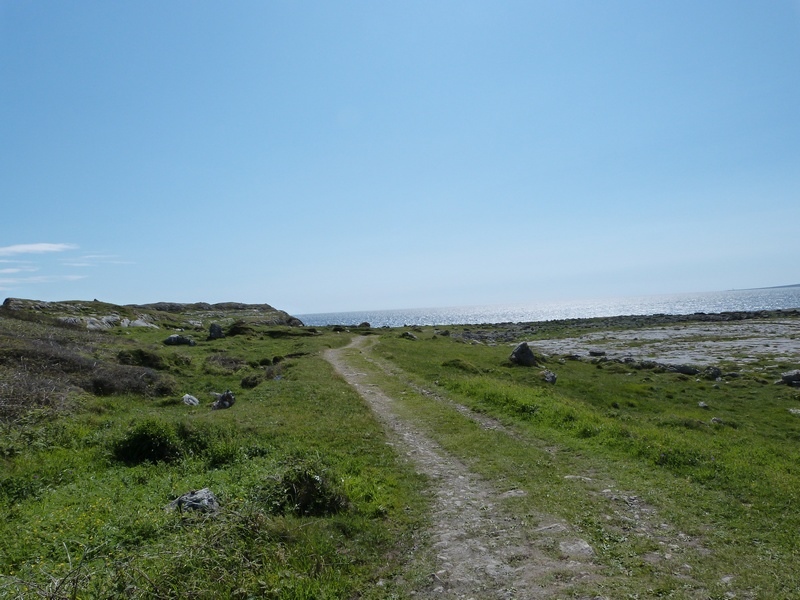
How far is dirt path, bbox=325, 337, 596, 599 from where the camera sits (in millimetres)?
7590

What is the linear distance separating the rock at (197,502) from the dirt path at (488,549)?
4.71 metres

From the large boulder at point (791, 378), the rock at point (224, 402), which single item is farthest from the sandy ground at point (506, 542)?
the large boulder at point (791, 378)

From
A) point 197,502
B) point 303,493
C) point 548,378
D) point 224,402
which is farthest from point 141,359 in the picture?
point 548,378

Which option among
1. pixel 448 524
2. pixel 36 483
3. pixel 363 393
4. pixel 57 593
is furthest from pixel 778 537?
pixel 363 393

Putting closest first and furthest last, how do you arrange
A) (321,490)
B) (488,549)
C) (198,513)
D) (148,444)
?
(488,549)
(198,513)
(321,490)
(148,444)

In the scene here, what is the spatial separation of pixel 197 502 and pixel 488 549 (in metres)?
6.23

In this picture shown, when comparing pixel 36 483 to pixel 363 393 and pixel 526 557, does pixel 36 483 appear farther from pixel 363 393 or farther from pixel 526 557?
pixel 363 393

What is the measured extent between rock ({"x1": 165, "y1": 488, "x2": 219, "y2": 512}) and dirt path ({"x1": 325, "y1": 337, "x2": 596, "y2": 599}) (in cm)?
471

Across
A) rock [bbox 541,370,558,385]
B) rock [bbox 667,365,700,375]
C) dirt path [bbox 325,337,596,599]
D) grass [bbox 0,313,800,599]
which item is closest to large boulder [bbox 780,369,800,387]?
rock [bbox 667,365,700,375]

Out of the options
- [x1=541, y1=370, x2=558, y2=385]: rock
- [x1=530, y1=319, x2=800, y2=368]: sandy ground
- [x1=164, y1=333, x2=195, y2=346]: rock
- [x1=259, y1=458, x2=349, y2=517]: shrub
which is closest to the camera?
[x1=259, y1=458, x2=349, y2=517]: shrub

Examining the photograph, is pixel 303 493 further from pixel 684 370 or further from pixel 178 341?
pixel 178 341

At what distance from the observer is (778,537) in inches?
355

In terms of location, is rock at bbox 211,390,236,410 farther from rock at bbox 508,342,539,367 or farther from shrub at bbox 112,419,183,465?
rock at bbox 508,342,539,367

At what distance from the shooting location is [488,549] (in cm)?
886
